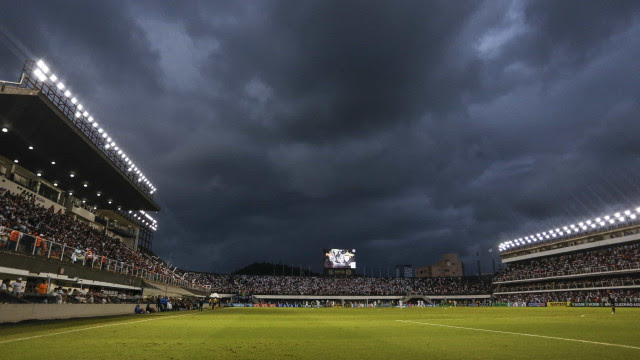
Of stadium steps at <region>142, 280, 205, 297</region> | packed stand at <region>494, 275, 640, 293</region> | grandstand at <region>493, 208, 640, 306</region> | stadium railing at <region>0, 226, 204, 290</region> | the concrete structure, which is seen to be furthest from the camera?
grandstand at <region>493, 208, 640, 306</region>

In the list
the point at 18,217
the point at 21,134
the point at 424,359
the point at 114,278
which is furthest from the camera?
the point at 114,278

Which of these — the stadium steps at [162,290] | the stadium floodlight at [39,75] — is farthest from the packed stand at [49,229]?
the stadium floodlight at [39,75]

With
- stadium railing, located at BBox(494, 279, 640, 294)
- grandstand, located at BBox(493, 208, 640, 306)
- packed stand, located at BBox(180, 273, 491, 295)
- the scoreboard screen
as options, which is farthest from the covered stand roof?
stadium railing, located at BBox(494, 279, 640, 294)

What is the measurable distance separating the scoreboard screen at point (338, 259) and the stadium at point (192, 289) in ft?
0.85

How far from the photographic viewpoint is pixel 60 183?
40062mm

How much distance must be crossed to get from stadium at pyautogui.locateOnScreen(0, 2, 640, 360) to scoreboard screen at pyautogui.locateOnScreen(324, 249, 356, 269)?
10.2 inches

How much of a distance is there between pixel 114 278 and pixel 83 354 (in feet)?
86.0

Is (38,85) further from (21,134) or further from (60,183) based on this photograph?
(60,183)

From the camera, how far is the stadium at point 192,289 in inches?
353

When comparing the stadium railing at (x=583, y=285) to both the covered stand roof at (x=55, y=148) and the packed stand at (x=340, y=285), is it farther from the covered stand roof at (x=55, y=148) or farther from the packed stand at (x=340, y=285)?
the covered stand roof at (x=55, y=148)

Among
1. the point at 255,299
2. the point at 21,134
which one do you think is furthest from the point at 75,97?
the point at 255,299

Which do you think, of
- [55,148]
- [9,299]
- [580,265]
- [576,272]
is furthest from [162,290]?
[580,265]

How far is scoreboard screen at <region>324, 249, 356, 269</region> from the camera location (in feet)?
310

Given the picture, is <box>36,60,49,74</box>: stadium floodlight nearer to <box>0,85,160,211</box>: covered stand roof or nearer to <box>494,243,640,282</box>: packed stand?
<box>0,85,160,211</box>: covered stand roof
